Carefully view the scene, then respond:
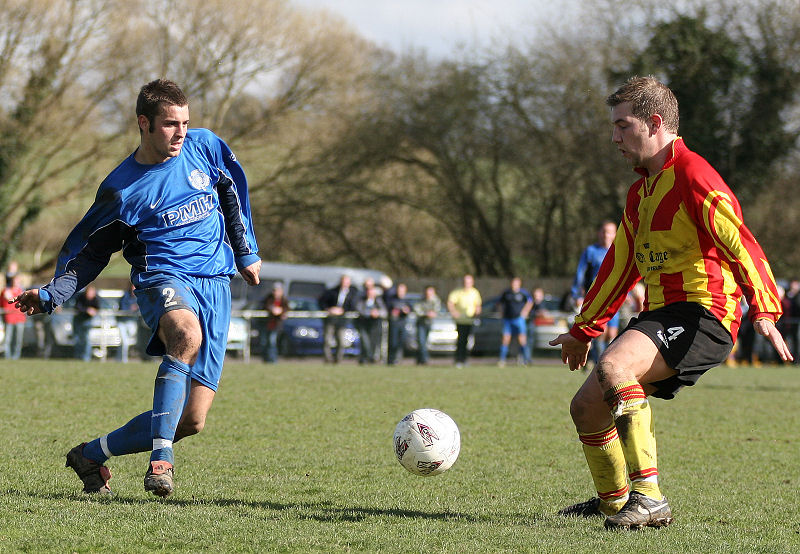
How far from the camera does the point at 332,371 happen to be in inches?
658

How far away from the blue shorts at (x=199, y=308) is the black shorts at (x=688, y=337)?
2093mm

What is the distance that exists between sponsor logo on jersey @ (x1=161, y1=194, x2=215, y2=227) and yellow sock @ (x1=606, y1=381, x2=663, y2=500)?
2275 millimetres

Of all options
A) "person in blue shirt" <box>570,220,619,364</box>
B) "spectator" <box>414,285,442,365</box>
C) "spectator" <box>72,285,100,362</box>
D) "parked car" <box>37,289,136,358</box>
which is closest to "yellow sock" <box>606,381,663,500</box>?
"person in blue shirt" <box>570,220,619,364</box>

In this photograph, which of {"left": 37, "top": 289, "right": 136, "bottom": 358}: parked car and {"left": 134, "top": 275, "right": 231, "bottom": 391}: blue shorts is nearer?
{"left": 134, "top": 275, "right": 231, "bottom": 391}: blue shorts

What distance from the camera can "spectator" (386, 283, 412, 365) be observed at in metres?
20.8

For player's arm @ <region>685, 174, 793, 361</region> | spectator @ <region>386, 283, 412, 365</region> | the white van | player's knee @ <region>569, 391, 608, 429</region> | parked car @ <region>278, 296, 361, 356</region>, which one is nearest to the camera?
player's arm @ <region>685, 174, 793, 361</region>

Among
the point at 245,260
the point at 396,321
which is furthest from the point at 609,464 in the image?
the point at 396,321

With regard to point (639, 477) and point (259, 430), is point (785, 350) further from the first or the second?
point (259, 430)

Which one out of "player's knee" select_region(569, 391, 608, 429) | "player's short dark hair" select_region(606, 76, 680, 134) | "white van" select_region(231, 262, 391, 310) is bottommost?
"player's knee" select_region(569, 391, 608, 429)

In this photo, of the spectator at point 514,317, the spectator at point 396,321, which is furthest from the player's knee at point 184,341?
the spectator at point 514,317

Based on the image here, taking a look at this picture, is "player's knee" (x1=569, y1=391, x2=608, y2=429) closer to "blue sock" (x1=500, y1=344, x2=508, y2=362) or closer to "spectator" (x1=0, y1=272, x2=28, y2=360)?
"blue sock" (x1=500, y1=344, x2=508, y2=362)

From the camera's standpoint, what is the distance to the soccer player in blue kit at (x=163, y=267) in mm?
5180

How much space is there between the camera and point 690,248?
15.6ft

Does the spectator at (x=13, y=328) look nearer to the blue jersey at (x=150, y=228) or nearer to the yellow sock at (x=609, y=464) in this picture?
the blue jersey at (x=150, y=228)
